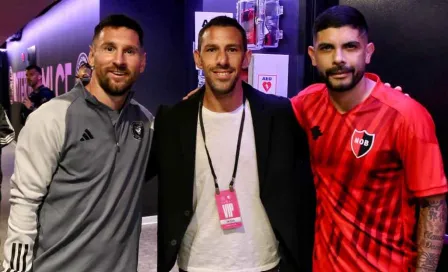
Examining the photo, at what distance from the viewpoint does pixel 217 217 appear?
1.70m

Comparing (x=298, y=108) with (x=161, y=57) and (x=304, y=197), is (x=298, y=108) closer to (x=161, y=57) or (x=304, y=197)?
(x=304, y=197)

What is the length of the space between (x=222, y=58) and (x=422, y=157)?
82 centimetres

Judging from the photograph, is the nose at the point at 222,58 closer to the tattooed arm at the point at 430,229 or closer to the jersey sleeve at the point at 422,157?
the jersey sleeve at the point at 422,157

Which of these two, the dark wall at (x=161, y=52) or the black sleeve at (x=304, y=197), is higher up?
the dark wall at (x=161, y=52)

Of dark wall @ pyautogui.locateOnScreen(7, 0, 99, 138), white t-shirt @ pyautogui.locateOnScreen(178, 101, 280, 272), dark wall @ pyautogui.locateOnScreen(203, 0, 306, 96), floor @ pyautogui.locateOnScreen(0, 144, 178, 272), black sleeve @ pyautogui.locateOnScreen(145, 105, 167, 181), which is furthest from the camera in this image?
dark wall @ pyautogui.locateOnScreen(7, 0, 99, 138)

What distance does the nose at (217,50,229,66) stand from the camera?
1.74m

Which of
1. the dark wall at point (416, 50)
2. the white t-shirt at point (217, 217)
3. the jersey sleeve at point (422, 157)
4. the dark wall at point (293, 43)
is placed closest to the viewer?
the jersey sleeve at point (422, 157)

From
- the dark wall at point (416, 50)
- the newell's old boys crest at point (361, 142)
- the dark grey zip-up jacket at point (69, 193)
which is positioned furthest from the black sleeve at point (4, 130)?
the newell's old boys crest at point (361, 142)

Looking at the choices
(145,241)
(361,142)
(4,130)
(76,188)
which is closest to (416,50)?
(361,142)

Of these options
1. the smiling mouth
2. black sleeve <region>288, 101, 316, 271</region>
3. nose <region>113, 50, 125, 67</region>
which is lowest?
black sleeve <region>288, 101, 316, 271</region>

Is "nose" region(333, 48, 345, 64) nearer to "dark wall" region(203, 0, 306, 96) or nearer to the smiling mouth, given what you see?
the smiling mouth

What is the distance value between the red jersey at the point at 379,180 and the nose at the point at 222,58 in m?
0.49

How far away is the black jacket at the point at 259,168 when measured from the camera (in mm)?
1723

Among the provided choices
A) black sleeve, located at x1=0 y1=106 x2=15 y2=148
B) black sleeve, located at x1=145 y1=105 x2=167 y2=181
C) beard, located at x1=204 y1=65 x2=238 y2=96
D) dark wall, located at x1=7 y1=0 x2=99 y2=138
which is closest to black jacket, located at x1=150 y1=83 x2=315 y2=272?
black sleeve, located at x1=145 y1=105 x2=167 y2=181
